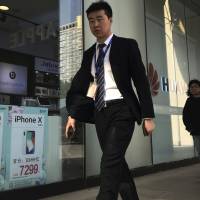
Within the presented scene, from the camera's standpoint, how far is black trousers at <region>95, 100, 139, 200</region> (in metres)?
3.29

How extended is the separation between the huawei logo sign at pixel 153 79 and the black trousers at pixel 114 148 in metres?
5.18

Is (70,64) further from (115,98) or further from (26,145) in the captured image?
(115,98)

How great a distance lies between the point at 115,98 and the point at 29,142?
7.73ft

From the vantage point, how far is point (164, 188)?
21.2ft

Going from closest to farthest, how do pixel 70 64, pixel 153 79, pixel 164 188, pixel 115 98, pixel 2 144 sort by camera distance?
pixel 115 98 < pixel 2 144 < pixel 164 188 < pixel 70 64 < pixel 153 79

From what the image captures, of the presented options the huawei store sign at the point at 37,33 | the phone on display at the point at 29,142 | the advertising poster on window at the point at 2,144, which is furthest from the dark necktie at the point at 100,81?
the huawei store sign at the point at 37,33

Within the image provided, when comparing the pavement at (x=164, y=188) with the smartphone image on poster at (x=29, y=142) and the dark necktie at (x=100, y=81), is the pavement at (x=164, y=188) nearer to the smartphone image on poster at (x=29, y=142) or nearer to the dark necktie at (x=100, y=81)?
the smartphone image on poster at (x=29, y=142)

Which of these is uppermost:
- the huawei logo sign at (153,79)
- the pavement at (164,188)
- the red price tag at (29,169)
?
the huawei logo sign at (153,79)

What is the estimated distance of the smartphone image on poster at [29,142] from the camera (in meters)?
5.51

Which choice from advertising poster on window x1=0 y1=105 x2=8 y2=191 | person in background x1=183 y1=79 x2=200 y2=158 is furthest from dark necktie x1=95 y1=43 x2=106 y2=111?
person in background x1=183 y1=79 x2=200 y2=158

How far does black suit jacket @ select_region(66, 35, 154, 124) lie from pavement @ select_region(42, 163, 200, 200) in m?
2.23

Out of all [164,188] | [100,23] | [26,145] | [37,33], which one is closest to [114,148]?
[100,23]

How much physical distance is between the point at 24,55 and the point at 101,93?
119 inches

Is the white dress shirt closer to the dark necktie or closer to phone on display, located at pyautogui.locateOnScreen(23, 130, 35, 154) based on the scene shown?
the dark necktie
